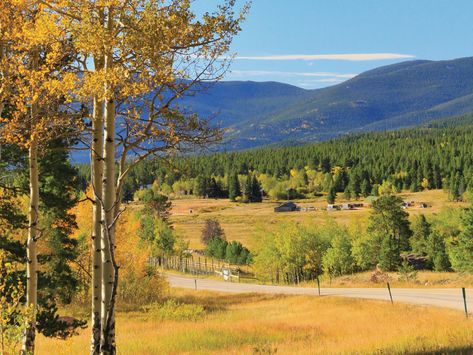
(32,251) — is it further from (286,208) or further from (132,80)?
(286,208)

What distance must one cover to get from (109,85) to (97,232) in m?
2.74

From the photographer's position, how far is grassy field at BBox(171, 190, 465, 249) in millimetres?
123688

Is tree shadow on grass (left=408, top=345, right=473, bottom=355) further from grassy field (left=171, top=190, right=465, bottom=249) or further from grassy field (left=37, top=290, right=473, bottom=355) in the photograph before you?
grassy field (left=171, top=190, right=465, bottom=249)

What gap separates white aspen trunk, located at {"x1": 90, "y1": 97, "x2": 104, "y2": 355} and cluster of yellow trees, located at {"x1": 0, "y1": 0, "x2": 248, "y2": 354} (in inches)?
0.7

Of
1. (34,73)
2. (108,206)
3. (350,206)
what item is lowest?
(350,206)

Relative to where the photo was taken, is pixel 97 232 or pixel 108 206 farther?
pixel 97 232

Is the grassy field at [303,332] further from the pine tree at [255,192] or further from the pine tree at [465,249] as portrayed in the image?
the pine tree at [255,192]

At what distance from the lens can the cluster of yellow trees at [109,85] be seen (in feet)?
28.8

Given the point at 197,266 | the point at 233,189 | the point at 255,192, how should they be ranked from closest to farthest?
the point at 197,266, the point at 233,189, the point at 255,192

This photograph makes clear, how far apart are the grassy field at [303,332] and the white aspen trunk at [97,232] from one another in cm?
68

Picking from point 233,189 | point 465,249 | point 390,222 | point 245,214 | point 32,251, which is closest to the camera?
point 32,251

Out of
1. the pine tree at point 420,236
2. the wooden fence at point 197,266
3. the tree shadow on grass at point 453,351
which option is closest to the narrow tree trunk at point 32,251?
the tree shadow on grass at point 453,351

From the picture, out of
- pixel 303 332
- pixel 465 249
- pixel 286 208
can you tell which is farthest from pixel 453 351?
pixel 286 208

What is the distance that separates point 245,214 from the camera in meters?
149
